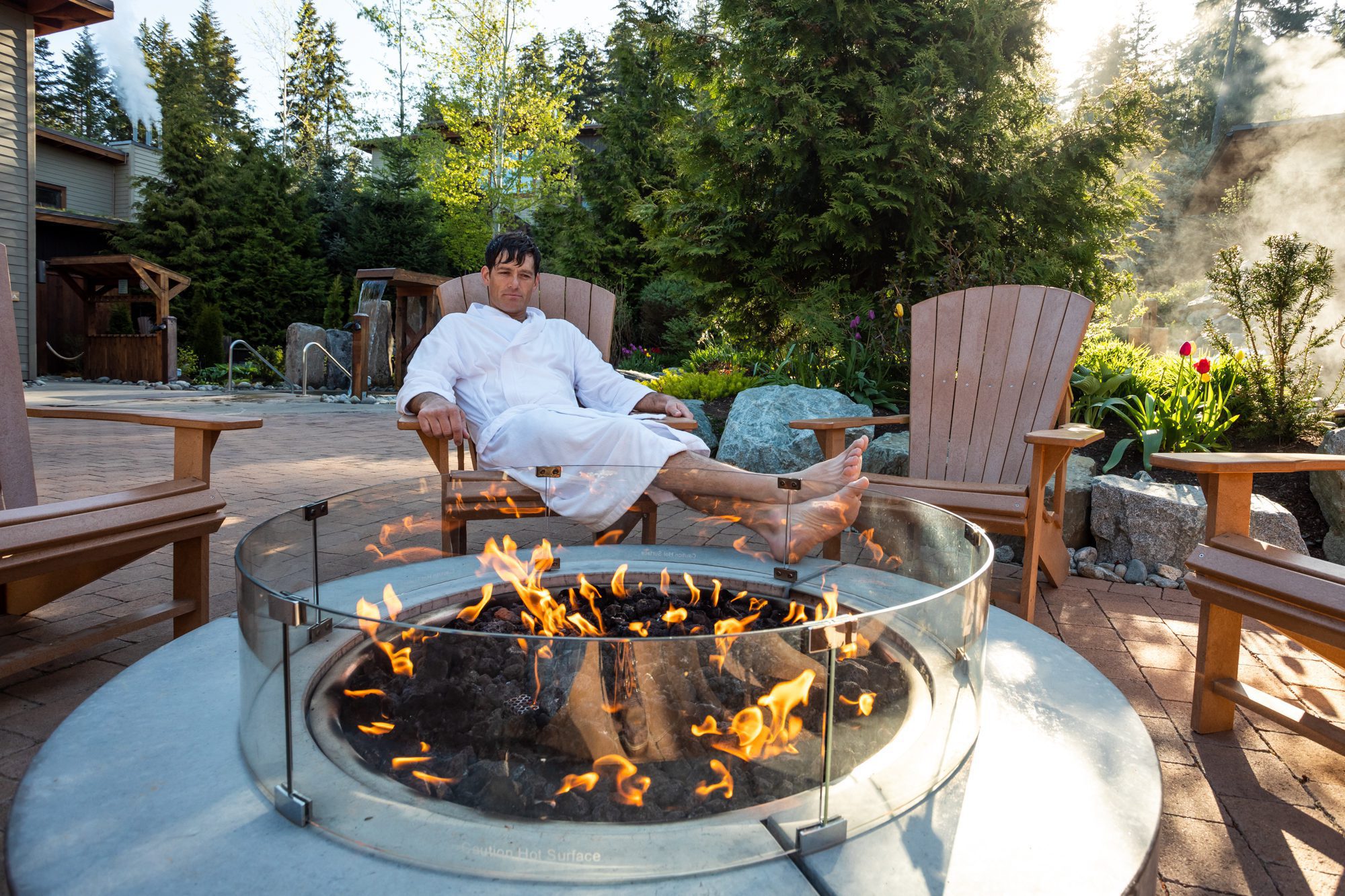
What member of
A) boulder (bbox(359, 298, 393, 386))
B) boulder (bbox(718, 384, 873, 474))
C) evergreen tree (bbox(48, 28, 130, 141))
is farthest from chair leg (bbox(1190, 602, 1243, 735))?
evergreen tree (bbox(48, 28, 130, 141))

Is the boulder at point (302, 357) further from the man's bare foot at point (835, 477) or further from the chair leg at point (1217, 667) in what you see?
the chair leg at point (1217, 667)

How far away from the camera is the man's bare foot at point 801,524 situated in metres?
1.93

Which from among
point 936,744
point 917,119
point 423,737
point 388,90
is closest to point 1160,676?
point 936,744

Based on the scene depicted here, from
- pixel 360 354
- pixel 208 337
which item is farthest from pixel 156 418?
pixel 208 337

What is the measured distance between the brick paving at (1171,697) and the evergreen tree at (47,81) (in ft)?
98.5

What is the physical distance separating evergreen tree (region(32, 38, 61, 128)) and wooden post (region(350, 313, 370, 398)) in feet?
80.8

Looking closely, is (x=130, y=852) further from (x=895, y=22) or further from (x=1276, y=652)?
(x=895, y=22)

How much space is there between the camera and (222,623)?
178 cm

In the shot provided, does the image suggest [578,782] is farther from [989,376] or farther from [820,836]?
[989,376]

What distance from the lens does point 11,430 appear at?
205 centimetres

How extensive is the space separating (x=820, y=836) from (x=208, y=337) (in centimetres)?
1472

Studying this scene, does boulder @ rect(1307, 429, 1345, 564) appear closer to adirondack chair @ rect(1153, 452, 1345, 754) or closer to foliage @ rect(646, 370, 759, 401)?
adirondack chair @ rect(1153, 452, 1345, 754)

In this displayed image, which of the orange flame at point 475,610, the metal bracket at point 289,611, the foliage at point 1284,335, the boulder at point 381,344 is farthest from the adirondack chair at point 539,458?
the boulder at point 381,344

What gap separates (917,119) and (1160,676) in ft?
12.7
